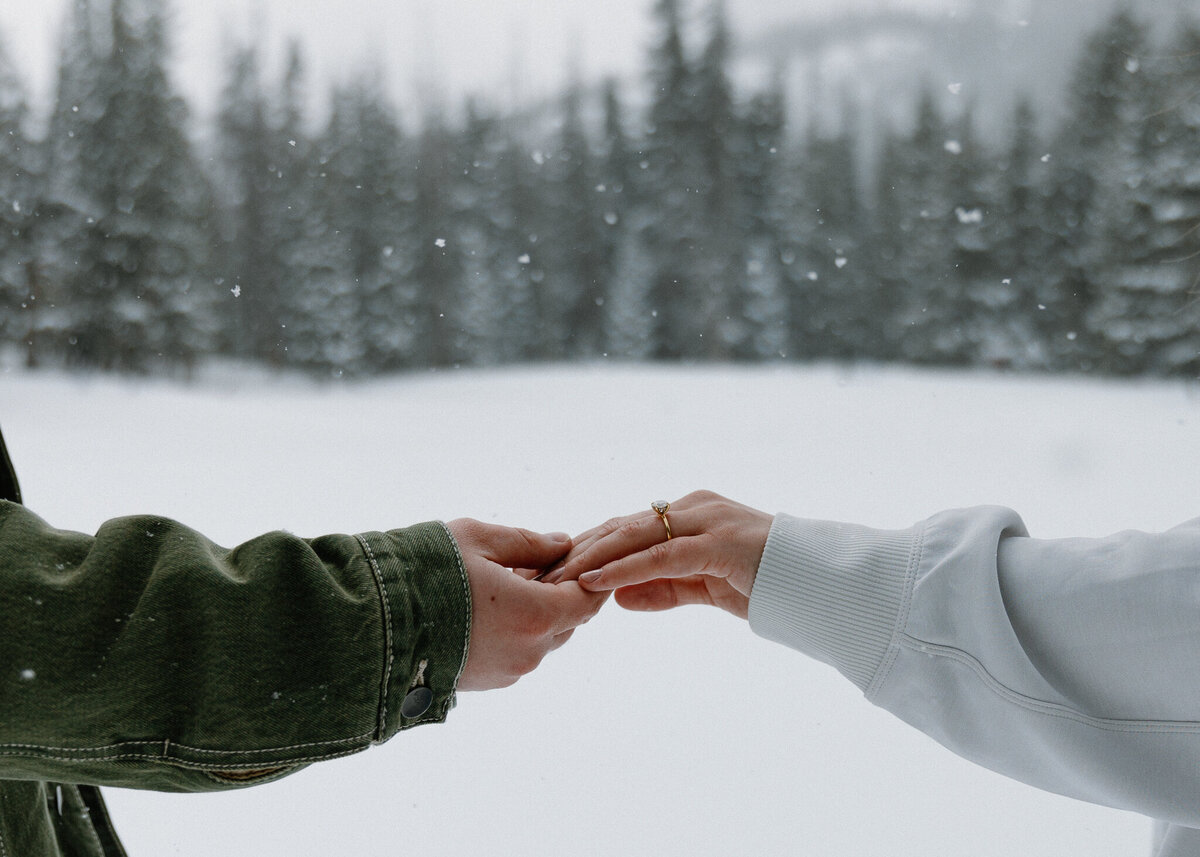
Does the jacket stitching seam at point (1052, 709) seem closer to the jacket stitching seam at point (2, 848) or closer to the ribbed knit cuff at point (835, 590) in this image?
the ribbed knit cuff at point (835, 590)

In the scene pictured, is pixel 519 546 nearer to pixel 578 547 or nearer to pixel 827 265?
pixel 578 547

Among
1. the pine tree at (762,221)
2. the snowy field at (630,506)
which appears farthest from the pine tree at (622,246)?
the pine tree at (762,221)

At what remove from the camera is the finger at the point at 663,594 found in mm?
1007

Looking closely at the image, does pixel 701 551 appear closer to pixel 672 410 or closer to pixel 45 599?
pixel 45 599

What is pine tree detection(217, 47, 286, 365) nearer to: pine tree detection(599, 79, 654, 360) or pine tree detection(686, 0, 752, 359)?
pine tree detection(599, 79, 654, 360)

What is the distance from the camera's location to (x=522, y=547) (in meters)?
0.93

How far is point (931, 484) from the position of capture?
78.1 inches

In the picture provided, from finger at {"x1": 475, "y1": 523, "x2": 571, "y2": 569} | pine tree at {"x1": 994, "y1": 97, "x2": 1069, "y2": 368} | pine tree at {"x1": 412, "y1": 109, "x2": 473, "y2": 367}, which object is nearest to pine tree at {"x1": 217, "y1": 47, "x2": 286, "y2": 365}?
pine tree at {"x1": 412, "y1": 109, "x2": 473, "y2": 367}

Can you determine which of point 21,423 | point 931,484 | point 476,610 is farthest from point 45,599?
point 21,423

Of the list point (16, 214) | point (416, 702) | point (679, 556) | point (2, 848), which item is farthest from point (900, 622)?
point (16, 214)

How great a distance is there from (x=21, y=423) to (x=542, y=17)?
2030 millimetres

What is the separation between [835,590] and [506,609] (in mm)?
356

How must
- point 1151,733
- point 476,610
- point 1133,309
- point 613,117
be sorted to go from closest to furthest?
point 1151,733, point 476,610, point 1133,309, point 613,117

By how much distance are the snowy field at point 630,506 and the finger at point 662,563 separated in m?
0.68
